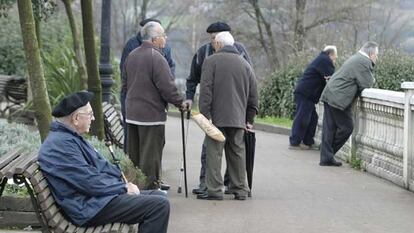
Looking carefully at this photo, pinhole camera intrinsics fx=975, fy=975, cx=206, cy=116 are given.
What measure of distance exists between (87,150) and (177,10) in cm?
4580

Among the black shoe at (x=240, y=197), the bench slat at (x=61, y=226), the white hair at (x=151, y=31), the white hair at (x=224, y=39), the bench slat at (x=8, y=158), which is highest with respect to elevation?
the white hair at (x=151, y=31)

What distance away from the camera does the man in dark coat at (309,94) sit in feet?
52.5

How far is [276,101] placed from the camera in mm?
25094

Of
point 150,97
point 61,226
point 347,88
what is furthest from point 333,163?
point 61,226

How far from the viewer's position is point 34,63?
30.6ft

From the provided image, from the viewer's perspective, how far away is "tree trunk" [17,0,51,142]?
9.26 m

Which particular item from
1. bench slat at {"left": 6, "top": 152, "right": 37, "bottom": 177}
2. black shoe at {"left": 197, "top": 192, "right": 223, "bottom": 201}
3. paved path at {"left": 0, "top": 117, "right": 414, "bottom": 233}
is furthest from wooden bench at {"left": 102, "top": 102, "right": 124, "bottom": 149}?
bench slat at {"left": 6, "top": 152, "right": 37, "bottom": 177}

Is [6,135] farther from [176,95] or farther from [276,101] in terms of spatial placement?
[276,101]

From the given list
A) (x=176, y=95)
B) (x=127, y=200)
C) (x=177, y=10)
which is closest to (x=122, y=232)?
(x=127, y=200)

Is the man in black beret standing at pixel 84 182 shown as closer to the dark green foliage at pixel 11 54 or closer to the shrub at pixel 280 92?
the shrub at pixel 280 92

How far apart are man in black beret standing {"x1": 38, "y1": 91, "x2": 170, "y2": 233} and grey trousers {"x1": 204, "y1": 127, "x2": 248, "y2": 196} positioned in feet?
11.5

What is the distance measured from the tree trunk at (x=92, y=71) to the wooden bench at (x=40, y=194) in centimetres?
492

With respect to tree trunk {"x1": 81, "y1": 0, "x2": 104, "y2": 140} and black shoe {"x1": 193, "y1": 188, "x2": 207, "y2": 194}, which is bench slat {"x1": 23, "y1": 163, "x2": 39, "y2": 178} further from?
tree trunk {"x1": 81, "y1": 0, "x2": 104, "y2": 140}

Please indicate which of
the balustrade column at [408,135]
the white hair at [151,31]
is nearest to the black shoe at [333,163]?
the balustrade column at [408,135]
